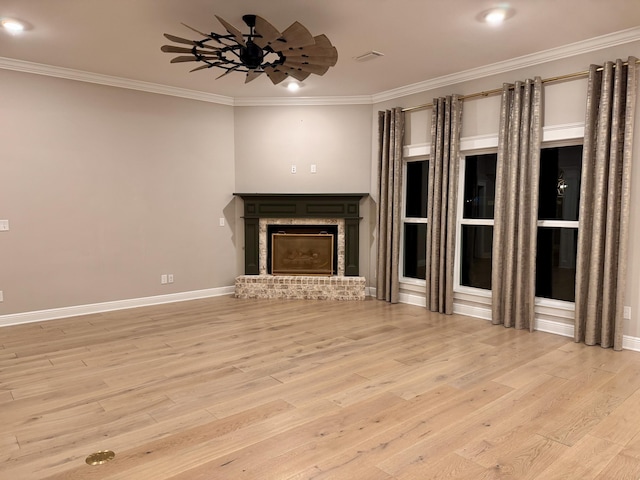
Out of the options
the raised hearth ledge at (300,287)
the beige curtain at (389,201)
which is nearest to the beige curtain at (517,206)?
the beige curtain at (389,201)

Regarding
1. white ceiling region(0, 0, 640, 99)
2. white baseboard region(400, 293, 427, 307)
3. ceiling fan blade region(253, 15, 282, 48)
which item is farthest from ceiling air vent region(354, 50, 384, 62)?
white baseboard region(400, 293, 427, 307)

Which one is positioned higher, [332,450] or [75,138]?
[75,138]

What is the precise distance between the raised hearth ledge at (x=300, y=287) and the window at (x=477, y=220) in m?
1.46

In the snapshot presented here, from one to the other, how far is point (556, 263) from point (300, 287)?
3252mm

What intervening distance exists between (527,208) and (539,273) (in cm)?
76

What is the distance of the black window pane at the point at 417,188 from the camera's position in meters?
6.04

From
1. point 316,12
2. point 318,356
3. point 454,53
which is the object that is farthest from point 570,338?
point 316,12

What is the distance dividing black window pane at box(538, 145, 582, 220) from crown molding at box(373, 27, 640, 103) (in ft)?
3.02

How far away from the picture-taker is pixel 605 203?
4090 mm

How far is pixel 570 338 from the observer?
14.5 ft

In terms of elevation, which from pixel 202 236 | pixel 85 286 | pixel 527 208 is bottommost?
pixel 85 286

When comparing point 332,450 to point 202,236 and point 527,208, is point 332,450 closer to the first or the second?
point 527,208

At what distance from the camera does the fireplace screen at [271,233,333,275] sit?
6.61m

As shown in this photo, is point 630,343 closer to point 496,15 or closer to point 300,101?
point 496,15
